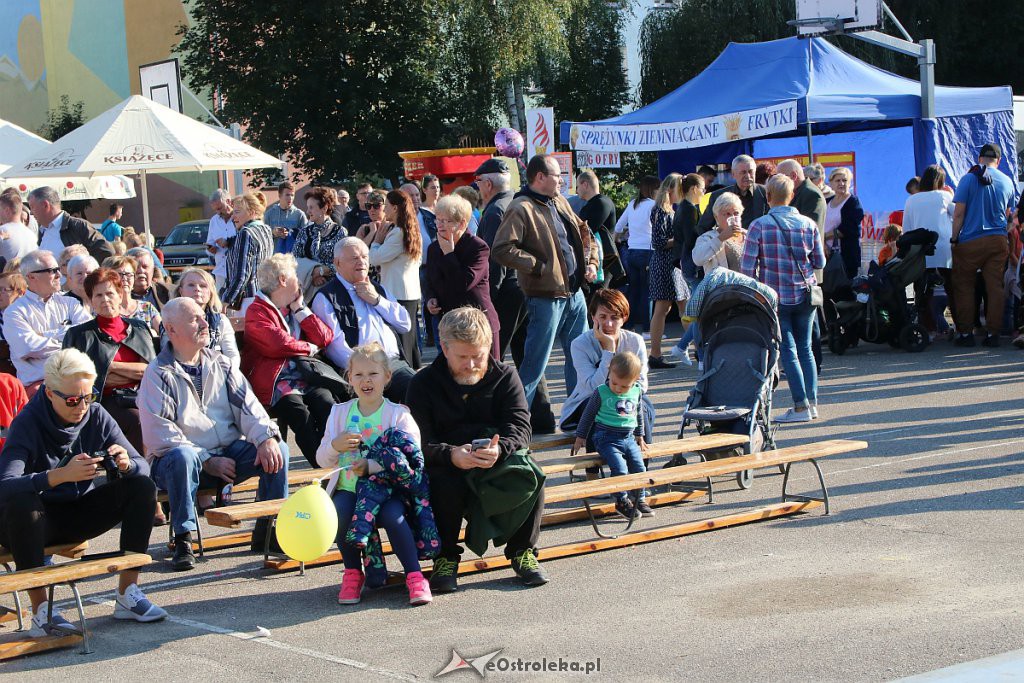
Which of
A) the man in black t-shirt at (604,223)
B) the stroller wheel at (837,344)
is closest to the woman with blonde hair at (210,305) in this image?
the man in black t-shirt at (604,223)

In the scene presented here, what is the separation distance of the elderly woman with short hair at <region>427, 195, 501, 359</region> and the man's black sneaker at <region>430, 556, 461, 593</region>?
330 cm

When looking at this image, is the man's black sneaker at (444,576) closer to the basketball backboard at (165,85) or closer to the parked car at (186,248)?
the basketball backboard at (165,85)

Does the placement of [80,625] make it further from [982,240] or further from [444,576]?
[982,240]

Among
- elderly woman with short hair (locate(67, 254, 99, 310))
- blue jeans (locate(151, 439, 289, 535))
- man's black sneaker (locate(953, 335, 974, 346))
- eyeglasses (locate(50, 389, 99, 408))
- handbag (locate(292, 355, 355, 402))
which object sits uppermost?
elderly woman with short hair (locate(67, 254, 99, 310))

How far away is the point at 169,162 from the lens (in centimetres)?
1323

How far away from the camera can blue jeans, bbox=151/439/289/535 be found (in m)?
6.63

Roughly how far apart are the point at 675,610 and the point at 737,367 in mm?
3336

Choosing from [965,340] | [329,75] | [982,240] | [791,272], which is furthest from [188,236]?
[791,272]

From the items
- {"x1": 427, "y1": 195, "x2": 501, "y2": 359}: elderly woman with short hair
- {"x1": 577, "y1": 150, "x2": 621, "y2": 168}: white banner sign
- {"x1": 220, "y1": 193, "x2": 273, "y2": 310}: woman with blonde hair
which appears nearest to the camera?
{"x1": 427, "y1": 195, "x2": 501, "y2": 359}: elderly woman with short hair

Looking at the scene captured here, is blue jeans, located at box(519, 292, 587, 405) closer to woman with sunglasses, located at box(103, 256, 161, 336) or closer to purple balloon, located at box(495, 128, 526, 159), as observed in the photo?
purple balloon, located at box(495, 128, 526, 159)

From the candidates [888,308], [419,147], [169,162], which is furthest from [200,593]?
[419,147]

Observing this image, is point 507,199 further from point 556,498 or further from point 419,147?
point 419,147

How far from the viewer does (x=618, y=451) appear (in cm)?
742

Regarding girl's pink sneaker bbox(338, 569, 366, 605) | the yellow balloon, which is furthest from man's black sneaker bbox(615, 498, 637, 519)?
the yellow balloon
